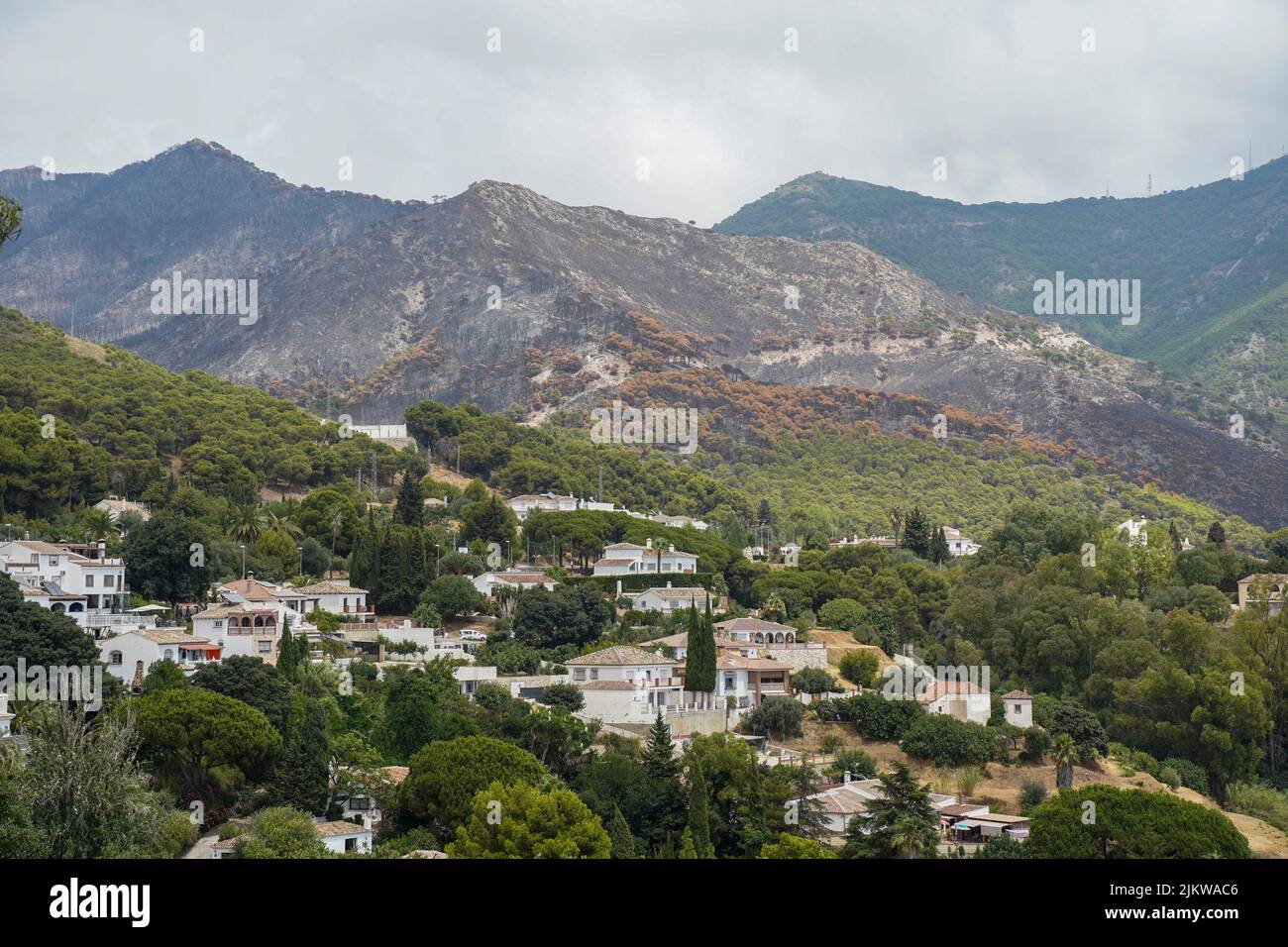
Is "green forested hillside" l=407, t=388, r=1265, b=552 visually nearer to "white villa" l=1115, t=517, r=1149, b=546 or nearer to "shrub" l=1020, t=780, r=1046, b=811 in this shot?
"white villa" l=1115, t=517, r=1149, b=546

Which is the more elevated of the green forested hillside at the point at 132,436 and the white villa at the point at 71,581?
the green forested hillside at the point at 132,436

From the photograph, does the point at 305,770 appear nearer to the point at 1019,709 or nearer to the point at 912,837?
the point at 912,837

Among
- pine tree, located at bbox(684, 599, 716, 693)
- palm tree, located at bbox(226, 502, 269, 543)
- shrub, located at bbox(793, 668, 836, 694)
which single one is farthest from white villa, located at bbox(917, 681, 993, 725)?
palm tree, located at bbox(226, 502, 269, 543)

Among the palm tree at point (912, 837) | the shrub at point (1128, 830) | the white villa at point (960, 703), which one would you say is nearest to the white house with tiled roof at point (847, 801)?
the palm tree at point (912, 837)

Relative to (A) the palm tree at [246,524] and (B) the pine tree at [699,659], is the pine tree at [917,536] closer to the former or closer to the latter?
(A) the palm tree at [246,524]
